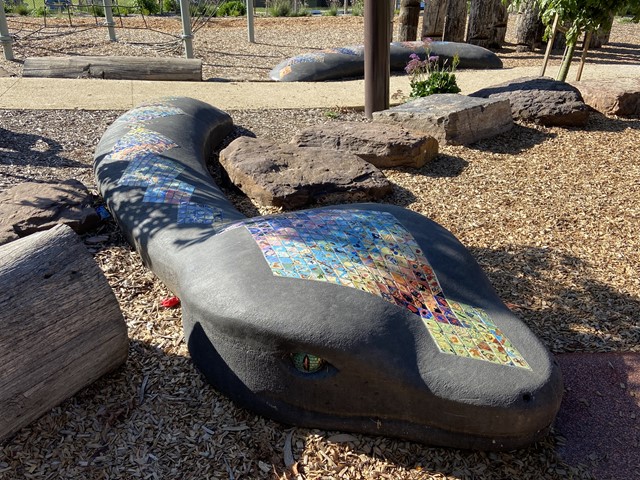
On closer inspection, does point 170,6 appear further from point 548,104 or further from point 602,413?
point 602,413

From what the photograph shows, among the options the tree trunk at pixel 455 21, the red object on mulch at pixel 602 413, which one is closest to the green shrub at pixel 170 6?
the tree trunk at pixel 455 21

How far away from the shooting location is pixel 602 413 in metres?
2.91

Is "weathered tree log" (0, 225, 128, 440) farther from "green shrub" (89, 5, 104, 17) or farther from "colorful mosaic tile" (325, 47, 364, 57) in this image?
"green shrub" (89, 5, 104, 17)

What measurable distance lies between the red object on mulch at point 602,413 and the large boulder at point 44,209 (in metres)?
3.82

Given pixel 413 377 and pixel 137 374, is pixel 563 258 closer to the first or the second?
pixel 413 377

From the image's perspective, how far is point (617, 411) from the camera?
115 inches

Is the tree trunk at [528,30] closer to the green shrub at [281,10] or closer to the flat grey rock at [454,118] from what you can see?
the flat grey rock at [454,118]

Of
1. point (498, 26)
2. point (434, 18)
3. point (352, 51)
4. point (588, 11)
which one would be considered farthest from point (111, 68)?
point (498, 26)

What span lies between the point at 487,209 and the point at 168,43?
33.6 ft

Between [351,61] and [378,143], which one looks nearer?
[378,143]

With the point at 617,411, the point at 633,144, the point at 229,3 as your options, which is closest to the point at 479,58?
the point at 633,144

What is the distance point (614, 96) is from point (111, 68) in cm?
811

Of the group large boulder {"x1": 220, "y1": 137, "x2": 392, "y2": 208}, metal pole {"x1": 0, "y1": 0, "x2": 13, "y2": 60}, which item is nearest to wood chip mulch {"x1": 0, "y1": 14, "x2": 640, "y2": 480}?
large boulder {"x1": 220, "y1": 137, "x2": 392, "y2": 208}

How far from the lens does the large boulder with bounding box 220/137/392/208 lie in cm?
512
